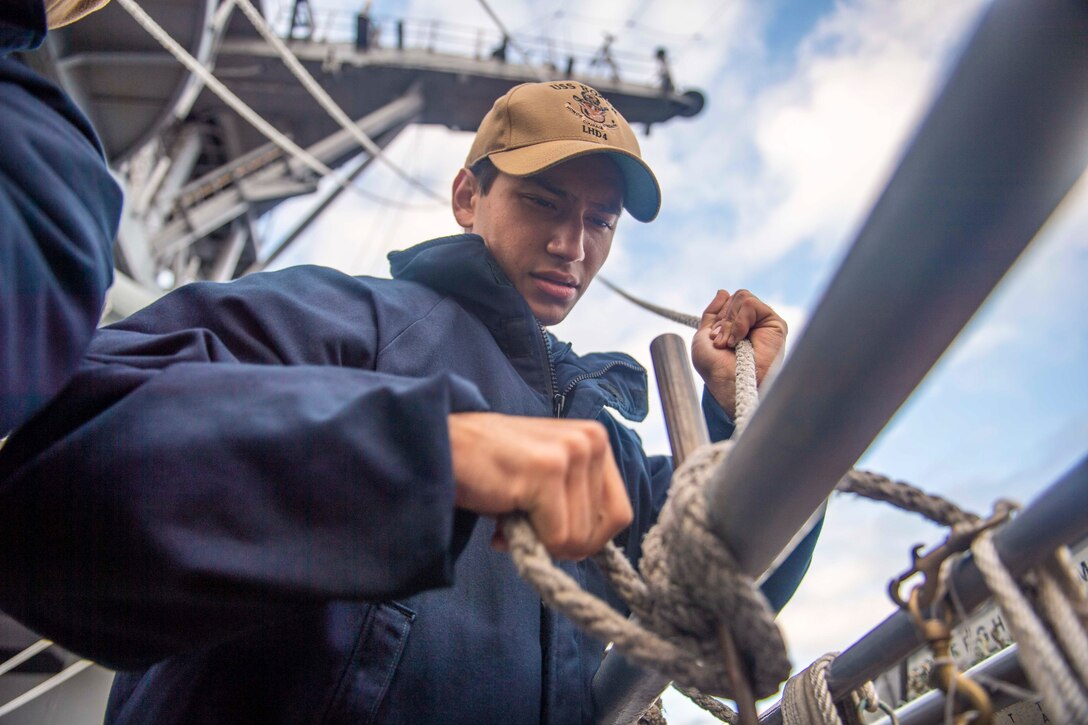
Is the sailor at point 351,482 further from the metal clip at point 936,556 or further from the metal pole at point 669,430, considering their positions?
the metal clip at point 936,556

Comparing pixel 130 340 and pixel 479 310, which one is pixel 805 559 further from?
pixel 130 340

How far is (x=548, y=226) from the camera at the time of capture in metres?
1.03

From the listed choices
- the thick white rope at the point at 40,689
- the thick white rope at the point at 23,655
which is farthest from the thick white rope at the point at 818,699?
the thick white rope at the point at 40,689

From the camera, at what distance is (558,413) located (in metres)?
0.95

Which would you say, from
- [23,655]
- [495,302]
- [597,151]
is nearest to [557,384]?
[495,302]

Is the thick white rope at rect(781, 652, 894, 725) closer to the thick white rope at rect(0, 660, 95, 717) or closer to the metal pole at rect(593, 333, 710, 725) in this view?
the metal pole at rect(593, 333, 710, 725)

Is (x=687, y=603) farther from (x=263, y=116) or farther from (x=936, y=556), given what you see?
(x=263, y=116)

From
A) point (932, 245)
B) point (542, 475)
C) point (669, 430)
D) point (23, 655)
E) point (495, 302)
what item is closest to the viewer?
point (932, 245)

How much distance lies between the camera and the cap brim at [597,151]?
3.21 feet

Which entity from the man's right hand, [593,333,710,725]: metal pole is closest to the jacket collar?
[593,333,710,725]: metal pole

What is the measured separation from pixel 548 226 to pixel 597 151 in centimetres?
14

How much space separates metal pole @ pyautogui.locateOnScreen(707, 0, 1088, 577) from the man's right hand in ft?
0.33

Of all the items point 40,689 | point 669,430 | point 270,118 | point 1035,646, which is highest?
point 270,118

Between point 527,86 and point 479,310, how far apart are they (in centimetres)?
44
